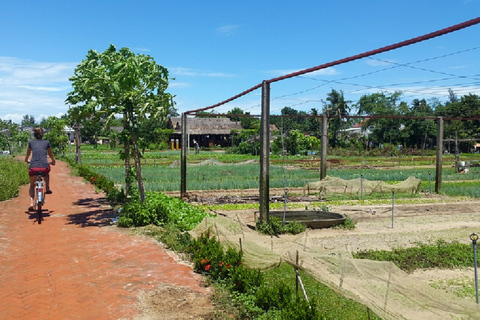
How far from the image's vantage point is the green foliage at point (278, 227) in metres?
10.2

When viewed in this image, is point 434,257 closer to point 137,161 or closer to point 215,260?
point 215,260

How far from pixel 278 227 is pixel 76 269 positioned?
17.4ft

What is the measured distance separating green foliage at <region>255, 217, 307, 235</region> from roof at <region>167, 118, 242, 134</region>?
5367cm

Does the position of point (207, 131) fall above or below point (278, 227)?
above

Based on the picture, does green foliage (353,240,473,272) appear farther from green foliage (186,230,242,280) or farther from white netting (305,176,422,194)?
white netting (305,176,422,194)

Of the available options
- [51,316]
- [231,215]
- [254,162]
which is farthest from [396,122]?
[51,316]

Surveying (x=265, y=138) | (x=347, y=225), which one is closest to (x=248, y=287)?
(x=265, y=138)

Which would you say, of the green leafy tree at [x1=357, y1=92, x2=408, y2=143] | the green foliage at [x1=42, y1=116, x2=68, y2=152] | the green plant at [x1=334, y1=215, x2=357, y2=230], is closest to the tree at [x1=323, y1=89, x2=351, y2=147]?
the green leafy tree at [x1=357, y1=92, x2=408, y2=143]

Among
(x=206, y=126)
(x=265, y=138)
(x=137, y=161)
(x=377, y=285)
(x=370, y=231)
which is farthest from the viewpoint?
(x=206, y=126)

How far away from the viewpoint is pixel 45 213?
1077cm

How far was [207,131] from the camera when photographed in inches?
2574

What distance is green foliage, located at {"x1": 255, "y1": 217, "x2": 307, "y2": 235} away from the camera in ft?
33.3

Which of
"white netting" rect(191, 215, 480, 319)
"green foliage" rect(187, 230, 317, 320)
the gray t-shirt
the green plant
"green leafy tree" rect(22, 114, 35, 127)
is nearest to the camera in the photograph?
"green foliage" rect(187, 230, 317, 320)

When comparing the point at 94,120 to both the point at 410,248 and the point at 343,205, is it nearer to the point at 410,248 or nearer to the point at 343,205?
the point at 410,248
